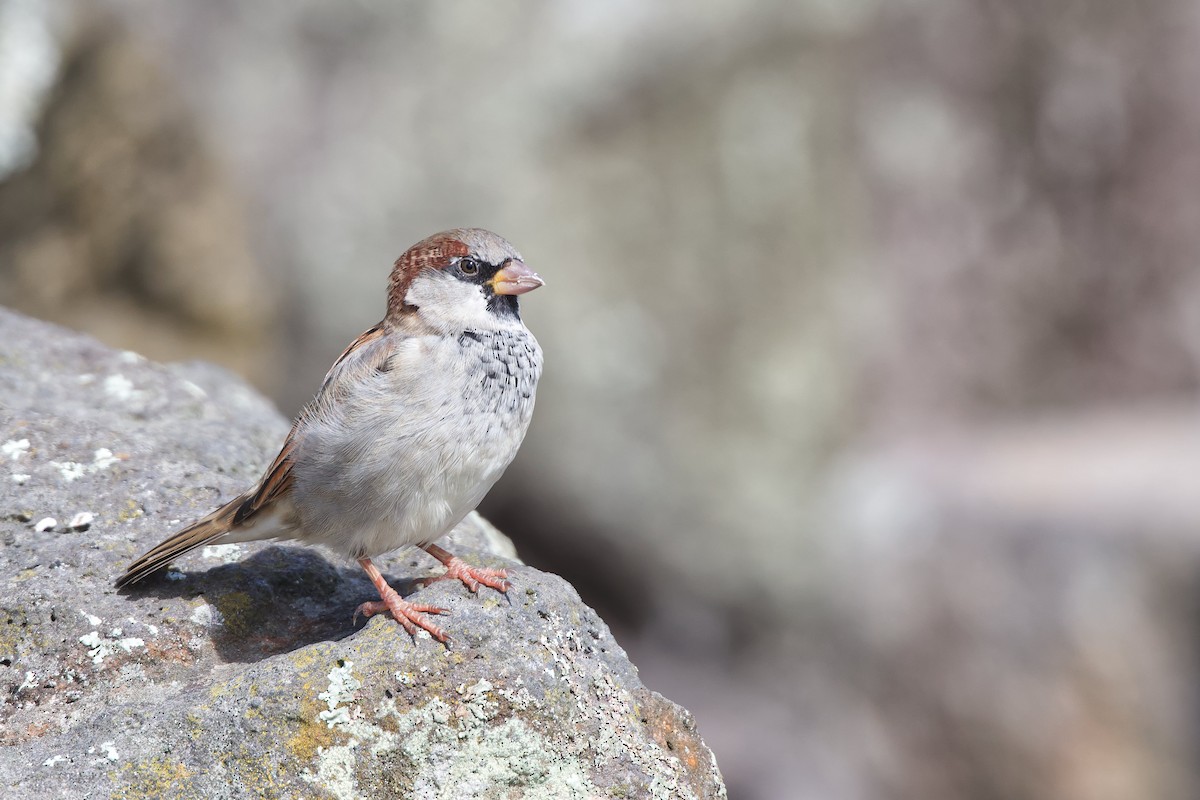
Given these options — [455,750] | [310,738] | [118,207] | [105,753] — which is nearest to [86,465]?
[105,753]

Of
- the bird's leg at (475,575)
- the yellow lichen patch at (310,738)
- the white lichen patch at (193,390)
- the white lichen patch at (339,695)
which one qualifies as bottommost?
the yellow lichen patch at (310,738)

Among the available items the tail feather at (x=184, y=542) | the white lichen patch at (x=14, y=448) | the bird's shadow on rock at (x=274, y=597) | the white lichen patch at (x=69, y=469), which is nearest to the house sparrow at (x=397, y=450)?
the tail feather at (x=184, y=542)

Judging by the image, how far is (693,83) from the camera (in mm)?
11781

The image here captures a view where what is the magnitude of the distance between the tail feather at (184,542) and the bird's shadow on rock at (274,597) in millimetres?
69

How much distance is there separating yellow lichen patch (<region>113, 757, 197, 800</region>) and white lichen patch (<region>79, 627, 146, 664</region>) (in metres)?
0.55

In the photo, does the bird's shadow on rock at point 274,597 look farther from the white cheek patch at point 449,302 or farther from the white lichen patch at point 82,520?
the white cheek patch at point 449,302

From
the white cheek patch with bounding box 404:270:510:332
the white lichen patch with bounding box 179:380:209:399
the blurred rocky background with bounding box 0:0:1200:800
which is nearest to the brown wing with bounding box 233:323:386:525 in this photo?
the white cheek patch with bounding box 404:270:510:332

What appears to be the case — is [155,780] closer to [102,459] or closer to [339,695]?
[339,695]

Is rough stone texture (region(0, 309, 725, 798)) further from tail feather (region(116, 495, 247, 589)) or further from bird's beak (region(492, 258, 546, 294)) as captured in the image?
bird's beak (region(492, 258, 546, 294))

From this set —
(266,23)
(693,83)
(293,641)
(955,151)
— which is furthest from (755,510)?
(293,641)

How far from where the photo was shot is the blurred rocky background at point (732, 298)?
10.1 meters

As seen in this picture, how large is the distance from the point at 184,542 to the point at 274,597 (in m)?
0.37

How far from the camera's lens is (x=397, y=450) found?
3.97 m

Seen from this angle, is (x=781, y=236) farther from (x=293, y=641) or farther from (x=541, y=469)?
(x=293, y=641)
